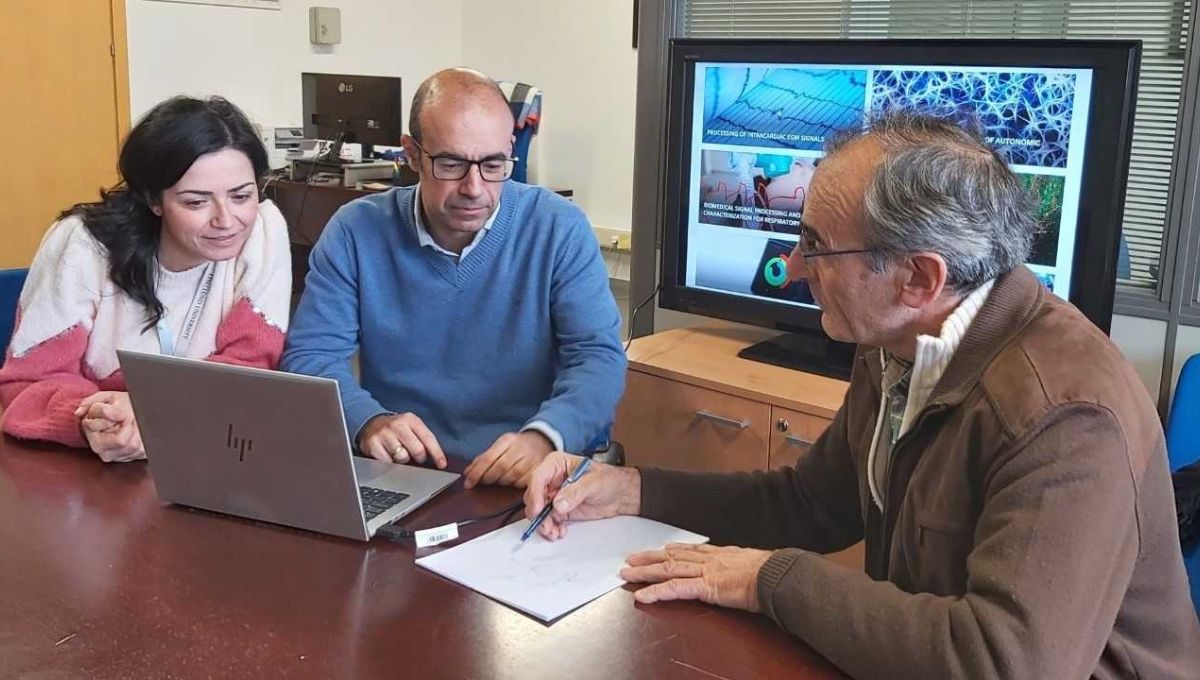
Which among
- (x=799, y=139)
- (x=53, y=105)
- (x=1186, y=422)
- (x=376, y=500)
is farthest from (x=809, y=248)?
(x=53, y=105)

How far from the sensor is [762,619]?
1152 mm

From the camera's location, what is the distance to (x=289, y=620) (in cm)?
113

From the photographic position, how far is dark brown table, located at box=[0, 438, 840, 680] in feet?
3.44

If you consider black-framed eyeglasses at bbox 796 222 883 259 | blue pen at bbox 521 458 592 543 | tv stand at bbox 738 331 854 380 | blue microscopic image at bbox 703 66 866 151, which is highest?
blue microscopic image at bbox 703 66 866 151

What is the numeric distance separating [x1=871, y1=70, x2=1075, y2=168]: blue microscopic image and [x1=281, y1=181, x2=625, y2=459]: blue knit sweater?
800mm

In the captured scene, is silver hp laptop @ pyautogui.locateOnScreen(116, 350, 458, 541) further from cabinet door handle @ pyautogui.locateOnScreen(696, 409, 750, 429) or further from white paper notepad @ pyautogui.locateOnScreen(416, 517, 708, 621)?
cabinet door handle @ pyautogui.locateOnScreen(696, 409, 750, 429)

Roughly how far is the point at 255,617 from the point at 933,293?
78 centimetres

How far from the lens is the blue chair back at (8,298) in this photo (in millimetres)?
2102

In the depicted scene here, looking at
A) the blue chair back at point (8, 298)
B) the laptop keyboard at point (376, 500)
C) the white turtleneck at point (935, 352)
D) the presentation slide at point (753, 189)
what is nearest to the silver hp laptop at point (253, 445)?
the laptop keyboard at point (376, 500)

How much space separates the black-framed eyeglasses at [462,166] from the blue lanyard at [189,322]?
401 millimetres

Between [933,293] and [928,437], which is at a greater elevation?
[933,293]

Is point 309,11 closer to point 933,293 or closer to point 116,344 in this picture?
point 116,344

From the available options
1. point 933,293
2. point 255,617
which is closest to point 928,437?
point 933,293

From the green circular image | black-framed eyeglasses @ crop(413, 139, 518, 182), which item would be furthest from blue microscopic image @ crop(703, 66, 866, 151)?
black-framed eyeglasses @ crop(413, 139, 518, 182)
